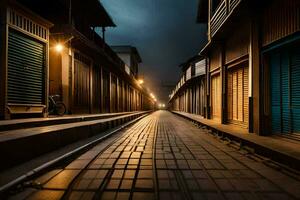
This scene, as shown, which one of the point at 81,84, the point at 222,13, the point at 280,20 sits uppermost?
the point at 222,13

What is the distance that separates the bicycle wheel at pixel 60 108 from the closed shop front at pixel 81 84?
1.72m

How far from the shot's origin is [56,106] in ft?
40.9

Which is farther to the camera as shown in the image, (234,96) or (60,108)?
(60,108)

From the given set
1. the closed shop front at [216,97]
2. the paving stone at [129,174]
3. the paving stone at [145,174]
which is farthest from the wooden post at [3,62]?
the closed shop front at [216,97]

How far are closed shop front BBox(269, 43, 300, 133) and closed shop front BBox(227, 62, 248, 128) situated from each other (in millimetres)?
2459

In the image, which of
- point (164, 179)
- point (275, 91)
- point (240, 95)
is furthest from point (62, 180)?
point (240, 95)

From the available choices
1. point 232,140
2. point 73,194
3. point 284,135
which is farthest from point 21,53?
point 284,135

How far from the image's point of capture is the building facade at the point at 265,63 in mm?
7363

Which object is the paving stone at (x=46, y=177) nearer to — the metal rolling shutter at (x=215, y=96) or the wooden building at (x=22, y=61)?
the wooden building at (x=22, y=61)

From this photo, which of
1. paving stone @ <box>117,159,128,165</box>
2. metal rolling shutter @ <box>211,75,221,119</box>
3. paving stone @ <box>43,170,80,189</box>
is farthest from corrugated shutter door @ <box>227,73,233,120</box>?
paving stone @ <box>43,170,80,189</box>

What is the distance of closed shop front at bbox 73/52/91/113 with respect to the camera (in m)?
15.1

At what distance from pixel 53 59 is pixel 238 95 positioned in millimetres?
9498

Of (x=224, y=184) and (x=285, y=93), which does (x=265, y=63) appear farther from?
(x=224, y=184)

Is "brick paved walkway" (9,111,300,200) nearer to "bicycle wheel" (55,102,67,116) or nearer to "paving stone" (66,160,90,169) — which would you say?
"paving stone" (66,160,90,169)
